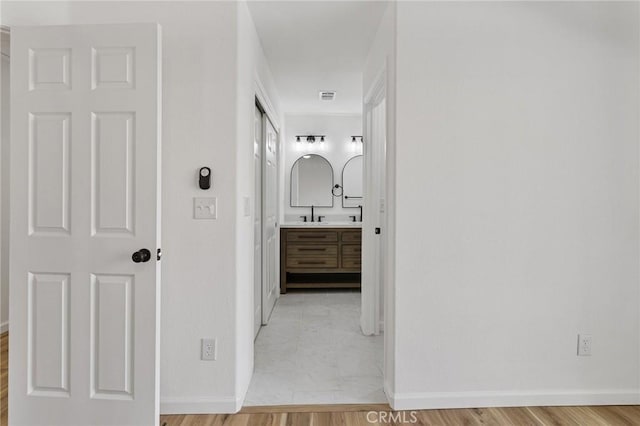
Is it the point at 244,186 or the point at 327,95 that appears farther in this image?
the point at 327,95

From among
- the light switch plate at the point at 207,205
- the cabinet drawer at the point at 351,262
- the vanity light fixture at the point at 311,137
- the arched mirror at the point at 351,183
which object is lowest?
the cabinet drawer at the point at 351,262

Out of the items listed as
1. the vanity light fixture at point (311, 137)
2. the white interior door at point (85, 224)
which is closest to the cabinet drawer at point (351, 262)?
the vanity light fixture at point (311, 137)

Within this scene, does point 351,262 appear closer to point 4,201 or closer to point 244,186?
point 244,186

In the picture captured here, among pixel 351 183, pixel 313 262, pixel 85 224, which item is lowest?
pixel 313 262

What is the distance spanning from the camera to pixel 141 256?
177 cm

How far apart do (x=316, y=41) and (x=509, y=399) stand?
2710 millimetres

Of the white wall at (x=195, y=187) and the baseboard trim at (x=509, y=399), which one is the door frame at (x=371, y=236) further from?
the white wall at (x=195, y=187)

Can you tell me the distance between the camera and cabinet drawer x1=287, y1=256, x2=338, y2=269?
469 cm

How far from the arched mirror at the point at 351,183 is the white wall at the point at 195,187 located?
346 centimetres

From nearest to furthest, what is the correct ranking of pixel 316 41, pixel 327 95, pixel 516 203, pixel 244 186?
pixel 516 203 → pixel 244 186 → pixel 316 41 → pixel 327 95

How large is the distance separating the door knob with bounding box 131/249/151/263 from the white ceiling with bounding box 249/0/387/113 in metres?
1.62

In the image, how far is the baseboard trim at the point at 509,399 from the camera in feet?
6.89

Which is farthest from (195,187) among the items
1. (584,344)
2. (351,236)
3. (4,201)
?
(351,236)

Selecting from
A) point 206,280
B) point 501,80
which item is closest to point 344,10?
point 501,80
